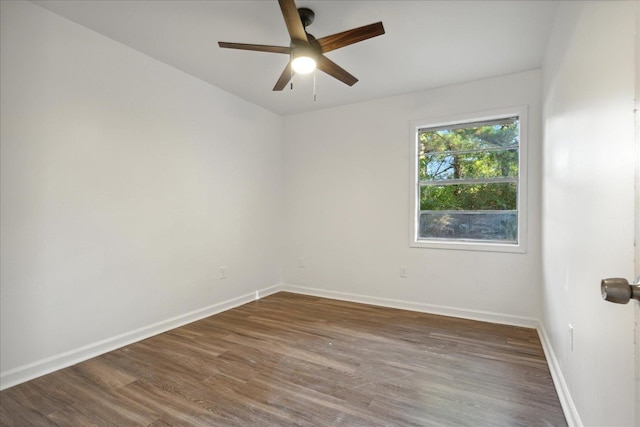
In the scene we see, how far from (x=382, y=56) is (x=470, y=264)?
2.32m

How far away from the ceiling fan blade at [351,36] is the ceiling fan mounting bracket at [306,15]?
0.86ft

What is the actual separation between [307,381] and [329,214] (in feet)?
7.90

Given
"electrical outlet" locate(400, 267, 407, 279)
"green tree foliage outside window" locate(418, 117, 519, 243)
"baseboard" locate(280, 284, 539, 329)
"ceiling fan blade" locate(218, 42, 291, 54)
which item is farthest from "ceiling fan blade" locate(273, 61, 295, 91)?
"baseboard" locate(280, 284, 539, 329)

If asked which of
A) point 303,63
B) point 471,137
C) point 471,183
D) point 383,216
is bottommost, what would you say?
point 383,216

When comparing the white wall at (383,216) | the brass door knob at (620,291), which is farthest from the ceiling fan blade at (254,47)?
the brass door knob at (620,291)

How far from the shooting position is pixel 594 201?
1364 millimetres

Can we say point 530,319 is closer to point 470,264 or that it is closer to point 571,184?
point 470,264

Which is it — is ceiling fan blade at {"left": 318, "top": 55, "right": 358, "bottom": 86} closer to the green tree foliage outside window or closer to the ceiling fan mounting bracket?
the ceiling fan mounting bracket

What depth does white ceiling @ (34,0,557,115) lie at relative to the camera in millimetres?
2176

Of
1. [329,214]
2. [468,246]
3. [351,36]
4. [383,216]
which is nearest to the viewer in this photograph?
[351,36]

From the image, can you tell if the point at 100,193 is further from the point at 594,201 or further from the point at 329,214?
the point at 594,201

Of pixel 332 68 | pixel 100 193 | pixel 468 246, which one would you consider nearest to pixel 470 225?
pixel 468 246

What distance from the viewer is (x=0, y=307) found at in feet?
6.59

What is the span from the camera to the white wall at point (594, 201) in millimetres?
1056
